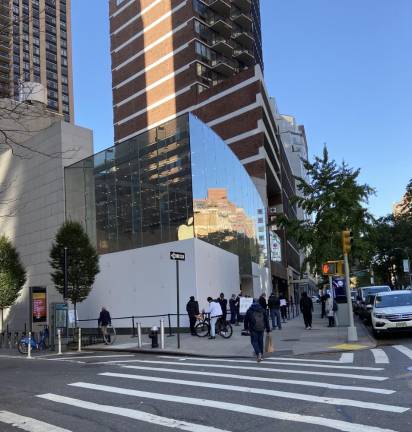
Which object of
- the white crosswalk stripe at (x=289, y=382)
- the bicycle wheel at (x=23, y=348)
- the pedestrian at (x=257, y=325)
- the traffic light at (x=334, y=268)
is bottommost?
the bicycle wheel at (x=23, y=348)

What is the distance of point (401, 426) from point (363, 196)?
23.8 m

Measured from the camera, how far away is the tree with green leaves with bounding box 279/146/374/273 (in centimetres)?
2772

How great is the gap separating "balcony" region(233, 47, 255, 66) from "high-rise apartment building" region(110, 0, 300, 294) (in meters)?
0.14

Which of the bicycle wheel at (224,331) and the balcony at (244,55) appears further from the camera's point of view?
the balcony at (244,55)

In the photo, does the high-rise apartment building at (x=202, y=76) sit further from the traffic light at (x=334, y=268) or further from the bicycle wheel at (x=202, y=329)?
the traffic light at (x=334, y=268)

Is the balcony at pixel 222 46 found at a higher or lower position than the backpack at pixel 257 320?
higher

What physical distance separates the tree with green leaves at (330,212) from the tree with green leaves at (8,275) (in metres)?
17.1

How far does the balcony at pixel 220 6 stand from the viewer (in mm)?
70188

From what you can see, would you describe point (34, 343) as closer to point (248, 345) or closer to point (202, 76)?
point (248, 345)

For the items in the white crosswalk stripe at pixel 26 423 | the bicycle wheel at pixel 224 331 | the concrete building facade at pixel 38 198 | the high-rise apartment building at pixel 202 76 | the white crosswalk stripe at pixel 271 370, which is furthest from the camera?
the high-rise apartment building at pixel 202 76

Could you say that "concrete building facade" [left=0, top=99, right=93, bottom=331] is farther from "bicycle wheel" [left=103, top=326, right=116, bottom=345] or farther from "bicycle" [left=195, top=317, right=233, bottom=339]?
"bicycle" [left=195, top=317, right=233, bottom=339]

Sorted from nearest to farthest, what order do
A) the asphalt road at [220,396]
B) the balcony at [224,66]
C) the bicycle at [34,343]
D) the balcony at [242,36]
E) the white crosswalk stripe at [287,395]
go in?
the asphalt road at [220,396]
the white crosswalk stripe at [287,395]
the bicycle at [34,343]
the balcony at [224,66]
the balcony at [242,36]

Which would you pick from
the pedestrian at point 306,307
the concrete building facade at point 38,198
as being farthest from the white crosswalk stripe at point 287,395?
the concrete building facade at point 38,198

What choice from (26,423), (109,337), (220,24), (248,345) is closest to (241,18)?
(220,24)
